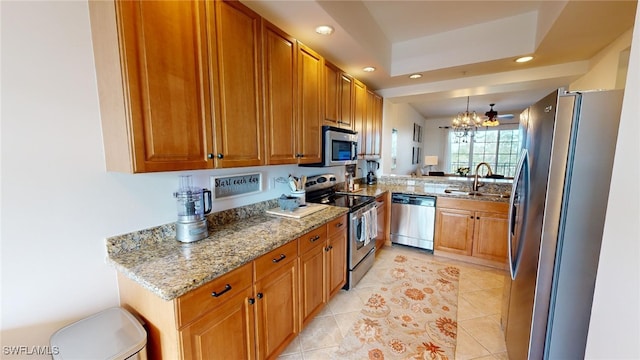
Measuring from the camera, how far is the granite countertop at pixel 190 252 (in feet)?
3.47

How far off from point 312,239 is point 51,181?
1450 mm

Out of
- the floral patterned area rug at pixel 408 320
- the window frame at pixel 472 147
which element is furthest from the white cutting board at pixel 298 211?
the window frame at pixel 472 147

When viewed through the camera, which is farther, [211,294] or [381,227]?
[381,227]

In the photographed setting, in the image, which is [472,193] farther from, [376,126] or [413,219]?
[376,126]

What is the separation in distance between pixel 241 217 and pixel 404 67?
264 centimetres

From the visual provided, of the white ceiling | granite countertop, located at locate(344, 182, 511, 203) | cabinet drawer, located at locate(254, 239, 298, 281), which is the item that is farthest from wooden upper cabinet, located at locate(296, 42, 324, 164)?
granite countertop, located at locate(344, 182, 511, 203)

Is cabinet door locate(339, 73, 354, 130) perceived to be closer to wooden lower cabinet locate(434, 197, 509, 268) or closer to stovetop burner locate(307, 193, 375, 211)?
stovetop burner locate(307, 193, 375, 211)

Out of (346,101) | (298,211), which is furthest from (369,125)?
(298,211)

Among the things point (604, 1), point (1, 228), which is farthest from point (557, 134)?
point (1, 228)

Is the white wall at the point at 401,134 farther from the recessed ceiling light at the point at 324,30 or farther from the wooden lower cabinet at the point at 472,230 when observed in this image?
the recessed ceiling light at the point at 324,30

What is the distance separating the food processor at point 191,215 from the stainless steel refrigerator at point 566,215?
188cm

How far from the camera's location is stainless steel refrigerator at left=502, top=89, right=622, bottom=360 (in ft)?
3.63

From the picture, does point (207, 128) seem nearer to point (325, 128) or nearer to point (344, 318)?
point (325, 128)

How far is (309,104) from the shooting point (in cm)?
220
